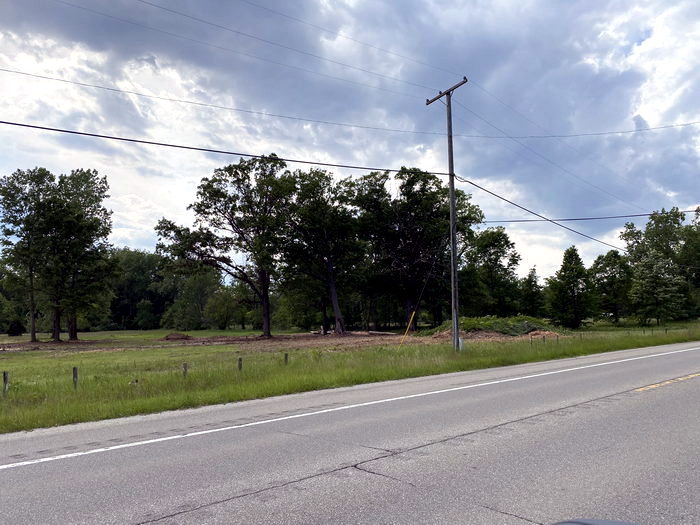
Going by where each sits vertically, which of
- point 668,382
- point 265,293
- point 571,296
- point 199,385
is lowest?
point 668,382

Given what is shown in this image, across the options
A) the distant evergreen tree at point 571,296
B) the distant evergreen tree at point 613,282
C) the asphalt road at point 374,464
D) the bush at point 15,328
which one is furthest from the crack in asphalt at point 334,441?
the bush at point 15,328

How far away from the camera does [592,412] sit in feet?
28.0

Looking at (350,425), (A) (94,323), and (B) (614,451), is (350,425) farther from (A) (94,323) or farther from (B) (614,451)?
(A) (94,323)

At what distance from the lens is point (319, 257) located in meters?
55.7

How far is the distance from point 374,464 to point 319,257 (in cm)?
5029

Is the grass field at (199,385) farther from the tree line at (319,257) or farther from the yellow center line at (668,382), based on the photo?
the tree line at (319,257)

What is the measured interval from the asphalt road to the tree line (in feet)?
116

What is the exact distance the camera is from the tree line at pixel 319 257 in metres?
51.2

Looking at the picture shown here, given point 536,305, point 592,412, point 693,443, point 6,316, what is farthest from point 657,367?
point 6,316

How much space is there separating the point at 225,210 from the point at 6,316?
6144cm

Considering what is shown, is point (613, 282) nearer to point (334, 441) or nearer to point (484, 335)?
point (484, 335)

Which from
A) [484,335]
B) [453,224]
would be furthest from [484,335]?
[453,224]

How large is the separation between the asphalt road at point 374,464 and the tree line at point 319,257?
3535 cm

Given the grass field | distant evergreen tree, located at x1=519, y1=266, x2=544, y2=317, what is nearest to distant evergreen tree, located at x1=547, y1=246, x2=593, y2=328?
distant evergreen tree, located at x1=519, y1=266, x2=544, y2=317
